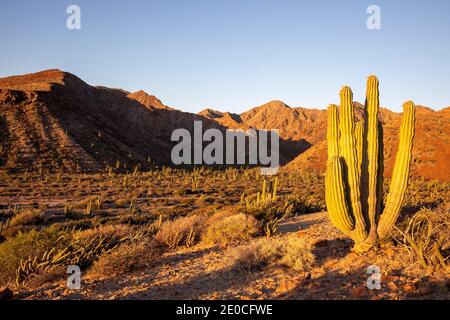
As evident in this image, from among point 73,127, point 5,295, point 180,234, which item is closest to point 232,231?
point 180,234

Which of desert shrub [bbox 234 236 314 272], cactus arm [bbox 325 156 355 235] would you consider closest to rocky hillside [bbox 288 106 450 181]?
cactus arm [bbox 325 156 355 235]

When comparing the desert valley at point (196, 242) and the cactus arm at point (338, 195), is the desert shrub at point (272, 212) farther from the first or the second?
the cactus arm at point (338, 195)

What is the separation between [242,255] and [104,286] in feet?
8.22

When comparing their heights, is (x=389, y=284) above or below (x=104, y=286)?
above

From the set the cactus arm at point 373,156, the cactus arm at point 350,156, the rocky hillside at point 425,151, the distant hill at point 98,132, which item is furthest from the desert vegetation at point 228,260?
the distant hill at point 98,132

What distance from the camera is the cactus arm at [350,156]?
746 centimetres

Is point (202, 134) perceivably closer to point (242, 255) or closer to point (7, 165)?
point (7, 165)

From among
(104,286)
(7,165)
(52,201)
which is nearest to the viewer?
(104,286)

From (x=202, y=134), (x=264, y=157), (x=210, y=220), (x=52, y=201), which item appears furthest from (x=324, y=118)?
(x=210, y=220)

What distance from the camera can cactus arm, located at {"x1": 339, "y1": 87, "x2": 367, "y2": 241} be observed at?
7.46 meters

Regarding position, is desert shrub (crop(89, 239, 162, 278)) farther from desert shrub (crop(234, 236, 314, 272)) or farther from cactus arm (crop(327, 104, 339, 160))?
cactus arm (crop(327, 104, 339, 160))

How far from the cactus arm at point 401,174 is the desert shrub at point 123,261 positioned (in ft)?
15.2

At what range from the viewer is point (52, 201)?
23.9m

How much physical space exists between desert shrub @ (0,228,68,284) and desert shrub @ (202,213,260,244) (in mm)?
3374
